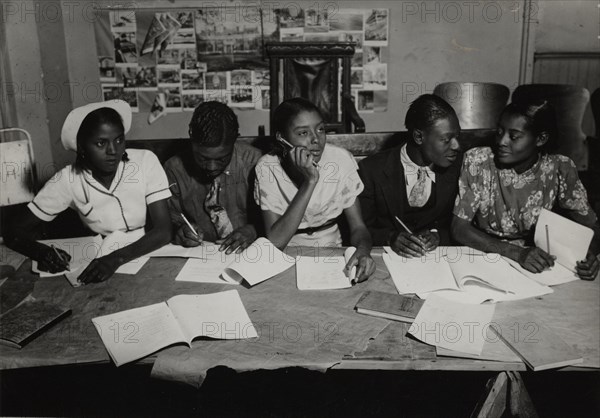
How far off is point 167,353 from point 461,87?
4.03 metres

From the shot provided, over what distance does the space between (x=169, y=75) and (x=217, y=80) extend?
19.9 inches

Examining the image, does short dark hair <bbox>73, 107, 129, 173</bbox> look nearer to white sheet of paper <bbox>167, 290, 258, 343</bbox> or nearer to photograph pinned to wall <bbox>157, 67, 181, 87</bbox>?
white sheet of paper <bbox>167, 290, 258, 343</bbox>

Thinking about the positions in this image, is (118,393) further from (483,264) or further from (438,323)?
(483,264)

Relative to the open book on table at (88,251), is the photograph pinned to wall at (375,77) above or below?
above

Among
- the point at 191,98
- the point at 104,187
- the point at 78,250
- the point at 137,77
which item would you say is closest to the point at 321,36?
the point at 191,98

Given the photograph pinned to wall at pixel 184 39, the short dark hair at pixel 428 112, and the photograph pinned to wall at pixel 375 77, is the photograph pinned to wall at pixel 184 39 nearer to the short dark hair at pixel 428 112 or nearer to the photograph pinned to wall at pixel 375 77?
the photograph pinned to wall at pixel 375 77

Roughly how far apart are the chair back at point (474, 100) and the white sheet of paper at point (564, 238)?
2.92 m

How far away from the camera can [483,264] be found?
1736 mm

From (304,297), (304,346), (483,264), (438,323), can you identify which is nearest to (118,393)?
(304,297)

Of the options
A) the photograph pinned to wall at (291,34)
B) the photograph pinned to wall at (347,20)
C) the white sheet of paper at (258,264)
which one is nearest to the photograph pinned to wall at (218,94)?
the photograph pinned to wall at (291,34)

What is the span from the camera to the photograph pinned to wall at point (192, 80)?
17.5ft

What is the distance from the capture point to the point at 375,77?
17.6 ft

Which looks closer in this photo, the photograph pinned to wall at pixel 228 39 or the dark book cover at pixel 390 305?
the dark book cover at pixel 390 305

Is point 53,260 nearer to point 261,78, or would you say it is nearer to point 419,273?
point 419,273
